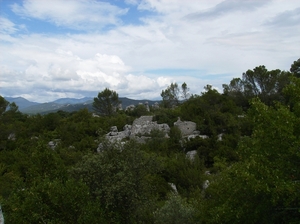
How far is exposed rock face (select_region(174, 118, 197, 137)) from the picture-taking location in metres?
52.3

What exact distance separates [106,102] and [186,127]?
32.9m

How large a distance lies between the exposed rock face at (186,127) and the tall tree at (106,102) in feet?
95.7

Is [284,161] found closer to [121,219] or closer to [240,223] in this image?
[240,223]

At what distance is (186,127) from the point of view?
175 feet

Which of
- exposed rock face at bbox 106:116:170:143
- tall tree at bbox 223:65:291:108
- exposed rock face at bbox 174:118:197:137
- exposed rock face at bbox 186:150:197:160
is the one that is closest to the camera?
exposed rock face at bbox 186:150:197:160

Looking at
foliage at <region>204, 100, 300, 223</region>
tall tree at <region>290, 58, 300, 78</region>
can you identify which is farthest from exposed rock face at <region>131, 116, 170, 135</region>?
foliage at <region>204, 100, 300, 223</region>

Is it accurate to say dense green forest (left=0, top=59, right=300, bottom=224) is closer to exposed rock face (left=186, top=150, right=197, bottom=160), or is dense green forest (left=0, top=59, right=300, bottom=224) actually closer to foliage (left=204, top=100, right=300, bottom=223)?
foliage (left=204, top=100, right=300, bottom=223)

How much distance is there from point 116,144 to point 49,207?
5.64m

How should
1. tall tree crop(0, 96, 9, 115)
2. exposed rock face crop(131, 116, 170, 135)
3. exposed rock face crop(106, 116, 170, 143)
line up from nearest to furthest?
1. tall tree crop(0, 96, 9, 115)
2. exposed rock face crop(106, 116, 170, 143)
3. exposed rock face crop(131, 116, 170, 135)

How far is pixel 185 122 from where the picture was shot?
2152 inches

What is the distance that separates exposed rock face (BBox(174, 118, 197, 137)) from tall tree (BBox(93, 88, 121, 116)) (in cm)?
2918

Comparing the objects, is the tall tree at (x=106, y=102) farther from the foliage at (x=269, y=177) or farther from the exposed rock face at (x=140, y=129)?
the foliage at (x=269, y=177)

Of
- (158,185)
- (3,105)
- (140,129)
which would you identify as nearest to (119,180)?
(158,185)

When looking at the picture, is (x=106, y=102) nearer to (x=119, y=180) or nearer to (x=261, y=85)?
(x=261, y=85)
